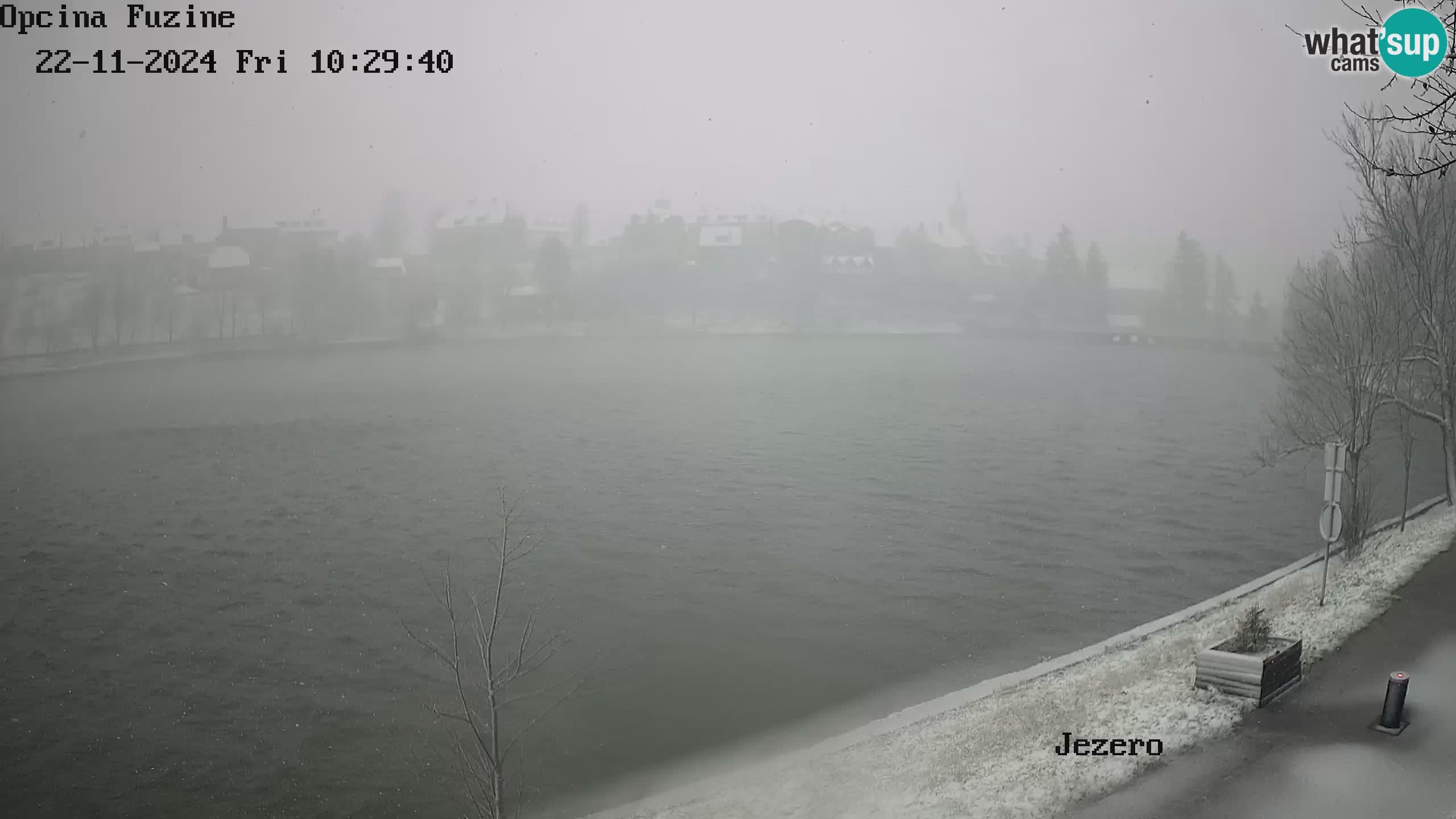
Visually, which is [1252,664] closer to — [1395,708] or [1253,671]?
[1253,671]

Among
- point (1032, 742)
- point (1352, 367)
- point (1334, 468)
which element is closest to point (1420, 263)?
point (1352, 367)

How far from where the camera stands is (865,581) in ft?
61.3

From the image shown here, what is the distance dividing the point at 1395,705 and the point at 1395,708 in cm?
3

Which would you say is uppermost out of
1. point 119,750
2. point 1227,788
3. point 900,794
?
point 1227,788

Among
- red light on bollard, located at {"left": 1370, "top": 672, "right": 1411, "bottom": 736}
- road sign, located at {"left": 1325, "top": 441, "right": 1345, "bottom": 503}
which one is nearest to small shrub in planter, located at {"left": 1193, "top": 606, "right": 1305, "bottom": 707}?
red light on bollard, located at {"left": 1370, "top": 672, "right": 1411, "bottom": 736}

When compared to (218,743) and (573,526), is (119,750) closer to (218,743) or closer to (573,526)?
(218,743)

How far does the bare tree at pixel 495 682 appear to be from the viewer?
8.52m

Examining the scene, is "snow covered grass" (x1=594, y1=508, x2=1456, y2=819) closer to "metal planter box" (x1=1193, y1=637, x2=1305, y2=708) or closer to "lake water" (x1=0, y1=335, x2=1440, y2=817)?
"metal planter box" (x1=1193, y1=637, x2=1305, y2=708)

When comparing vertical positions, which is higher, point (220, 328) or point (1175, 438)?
point (220, 328)

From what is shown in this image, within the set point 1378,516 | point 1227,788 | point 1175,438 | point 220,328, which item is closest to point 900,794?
point 1227,788

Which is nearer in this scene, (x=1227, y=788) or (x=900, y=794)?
(x=1227, y=788)

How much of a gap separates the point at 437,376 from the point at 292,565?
22539mm

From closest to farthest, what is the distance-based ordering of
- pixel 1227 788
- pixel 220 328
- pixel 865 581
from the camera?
pixel 1227 788
pixel 865 581
pixel 220 328

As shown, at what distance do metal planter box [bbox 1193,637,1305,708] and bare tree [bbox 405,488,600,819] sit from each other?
6.04 metres
